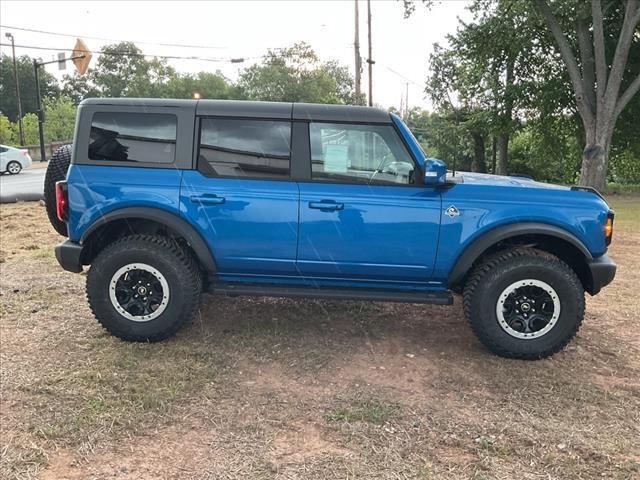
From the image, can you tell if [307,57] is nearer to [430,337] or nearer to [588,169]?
[588,169]

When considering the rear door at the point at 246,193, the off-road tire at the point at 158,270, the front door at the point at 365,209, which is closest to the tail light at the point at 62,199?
the off-road tire at the point at 158,270

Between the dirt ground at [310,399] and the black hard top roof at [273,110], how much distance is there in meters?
1.76

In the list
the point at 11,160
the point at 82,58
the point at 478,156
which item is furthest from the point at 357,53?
the point at 11,160

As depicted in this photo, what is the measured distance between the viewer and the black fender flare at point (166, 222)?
13.1ft

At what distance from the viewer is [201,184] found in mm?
3980

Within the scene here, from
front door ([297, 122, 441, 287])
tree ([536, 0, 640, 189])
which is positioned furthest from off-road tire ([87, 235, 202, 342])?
tree ([536, 0, 640, 189])

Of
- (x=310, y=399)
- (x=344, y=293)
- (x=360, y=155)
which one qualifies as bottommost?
(x=310, y=399)

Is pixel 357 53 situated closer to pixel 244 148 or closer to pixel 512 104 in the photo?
pixel 512 104

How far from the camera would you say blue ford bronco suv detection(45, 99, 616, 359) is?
153 inches

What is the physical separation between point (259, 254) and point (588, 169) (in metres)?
15.8

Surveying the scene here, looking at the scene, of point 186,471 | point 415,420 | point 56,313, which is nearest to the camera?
point 186,471

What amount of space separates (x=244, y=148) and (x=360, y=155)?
2.94 ft

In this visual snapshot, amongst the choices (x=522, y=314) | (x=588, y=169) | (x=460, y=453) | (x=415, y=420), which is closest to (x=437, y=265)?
→ (x=522, y=314)

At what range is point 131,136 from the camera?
13.4 feet
